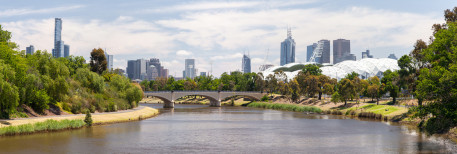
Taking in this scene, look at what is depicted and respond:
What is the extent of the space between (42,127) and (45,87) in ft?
36.6

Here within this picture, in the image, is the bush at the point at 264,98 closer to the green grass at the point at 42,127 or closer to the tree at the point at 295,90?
the tree at the point at 295,90

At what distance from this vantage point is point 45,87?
6412 cm

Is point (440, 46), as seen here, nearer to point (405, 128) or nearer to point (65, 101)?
point (405, 128)

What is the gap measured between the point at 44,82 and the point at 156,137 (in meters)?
22.9

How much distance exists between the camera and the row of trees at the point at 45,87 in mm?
53297

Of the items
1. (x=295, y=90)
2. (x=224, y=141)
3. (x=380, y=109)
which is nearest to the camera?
(x=224, y=141)

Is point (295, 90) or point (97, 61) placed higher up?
point (97, 61)

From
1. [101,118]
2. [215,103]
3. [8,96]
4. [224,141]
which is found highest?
[8,96]

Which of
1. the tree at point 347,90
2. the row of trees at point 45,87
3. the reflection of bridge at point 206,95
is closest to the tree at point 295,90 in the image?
the reflection of bridge at point 206,95

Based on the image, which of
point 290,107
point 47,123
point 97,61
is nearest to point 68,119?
point 47,123

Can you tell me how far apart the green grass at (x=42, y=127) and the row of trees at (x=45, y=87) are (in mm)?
3027

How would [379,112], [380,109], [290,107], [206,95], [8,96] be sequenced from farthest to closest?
[206,95] → [290,107] → [380,109] → [379,112] → [8,96]

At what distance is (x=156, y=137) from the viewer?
54469mm

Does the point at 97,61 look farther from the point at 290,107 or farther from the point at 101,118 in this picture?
the point at 290,107
